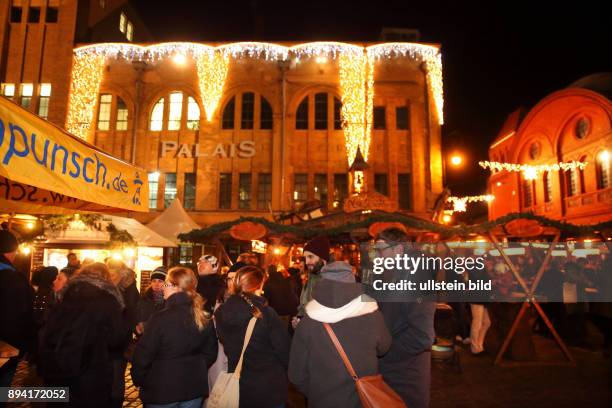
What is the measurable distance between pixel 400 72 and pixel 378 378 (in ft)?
72.0

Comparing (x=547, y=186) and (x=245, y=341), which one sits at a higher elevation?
(x=547, y=186)

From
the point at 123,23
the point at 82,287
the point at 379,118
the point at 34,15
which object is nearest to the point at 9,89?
the point at 34,15

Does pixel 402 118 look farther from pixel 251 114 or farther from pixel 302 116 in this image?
pixel 251 114

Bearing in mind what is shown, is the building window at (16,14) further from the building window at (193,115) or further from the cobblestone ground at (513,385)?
the cobblestone ground at (513,385)

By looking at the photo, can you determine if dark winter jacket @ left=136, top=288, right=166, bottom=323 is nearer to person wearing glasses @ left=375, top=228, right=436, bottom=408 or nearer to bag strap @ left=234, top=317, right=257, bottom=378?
bag strap @ left=234, top=317, right=257, bottom=378

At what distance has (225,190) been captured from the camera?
22438 millimetres

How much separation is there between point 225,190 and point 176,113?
518 centimetres

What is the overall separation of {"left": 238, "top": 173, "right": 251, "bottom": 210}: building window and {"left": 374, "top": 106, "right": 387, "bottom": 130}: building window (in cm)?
762

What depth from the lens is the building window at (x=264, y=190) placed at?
22125 mm

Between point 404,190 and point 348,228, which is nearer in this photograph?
point 348,228

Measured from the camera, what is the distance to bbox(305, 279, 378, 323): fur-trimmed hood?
112 inches

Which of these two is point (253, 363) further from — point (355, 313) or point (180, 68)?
point (180, 68)

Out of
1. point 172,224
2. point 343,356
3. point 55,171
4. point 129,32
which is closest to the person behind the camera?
point 343,356

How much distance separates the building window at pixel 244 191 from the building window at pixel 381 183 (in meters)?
6.95
